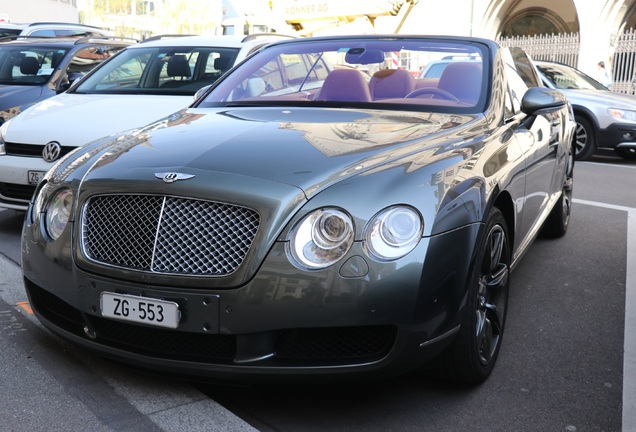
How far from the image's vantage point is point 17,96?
343 inches

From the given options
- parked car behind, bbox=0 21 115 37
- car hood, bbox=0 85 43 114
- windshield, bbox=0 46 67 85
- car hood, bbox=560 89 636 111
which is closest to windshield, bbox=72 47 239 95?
car hood, bbox=0 85 43 114

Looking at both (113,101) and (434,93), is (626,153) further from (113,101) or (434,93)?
(434,93)

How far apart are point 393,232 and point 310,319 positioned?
43 cm

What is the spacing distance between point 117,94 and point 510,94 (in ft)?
13.3

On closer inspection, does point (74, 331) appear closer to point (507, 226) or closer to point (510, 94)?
point (507, 226)

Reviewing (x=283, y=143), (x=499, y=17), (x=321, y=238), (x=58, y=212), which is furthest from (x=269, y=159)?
(x=499, y=17)

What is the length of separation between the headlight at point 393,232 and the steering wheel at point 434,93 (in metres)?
1.51

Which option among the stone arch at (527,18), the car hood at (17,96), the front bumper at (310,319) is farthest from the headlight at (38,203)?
the stone arch at (527,18)

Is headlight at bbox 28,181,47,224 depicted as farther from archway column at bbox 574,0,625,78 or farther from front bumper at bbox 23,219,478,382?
archway column at bbox 574,0,625,78

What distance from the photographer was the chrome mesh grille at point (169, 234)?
288 cm

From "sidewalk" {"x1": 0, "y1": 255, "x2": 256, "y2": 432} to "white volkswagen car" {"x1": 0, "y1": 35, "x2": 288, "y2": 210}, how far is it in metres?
2.44

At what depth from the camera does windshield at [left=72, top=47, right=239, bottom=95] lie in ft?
24.3

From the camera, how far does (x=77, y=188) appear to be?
329cm

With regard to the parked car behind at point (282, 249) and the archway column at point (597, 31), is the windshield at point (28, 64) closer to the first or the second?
the parked car behind at point (282, 249)
